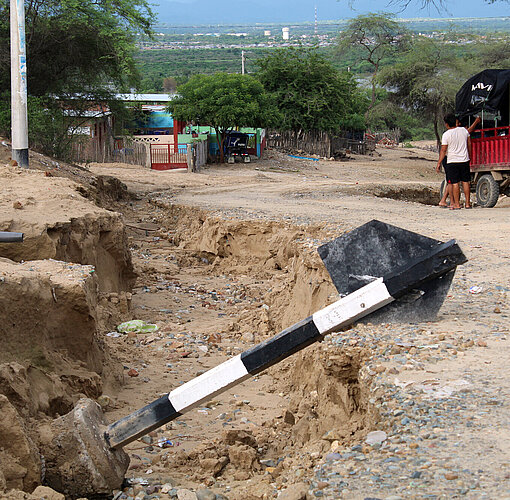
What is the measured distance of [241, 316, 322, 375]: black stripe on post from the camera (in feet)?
13.7

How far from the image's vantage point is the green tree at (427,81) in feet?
→ 111

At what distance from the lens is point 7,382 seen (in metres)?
4.36

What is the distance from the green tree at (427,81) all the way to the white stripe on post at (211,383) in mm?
31172

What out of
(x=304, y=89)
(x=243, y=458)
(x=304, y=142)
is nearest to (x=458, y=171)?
(x=243, y=458)

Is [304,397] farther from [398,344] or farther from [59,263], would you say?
[59,263]

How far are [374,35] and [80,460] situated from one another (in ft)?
158

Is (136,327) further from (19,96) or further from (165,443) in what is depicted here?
(19,96)

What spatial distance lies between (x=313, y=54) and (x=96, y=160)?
1635 centimetres

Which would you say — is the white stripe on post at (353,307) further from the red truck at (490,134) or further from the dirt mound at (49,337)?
the red truck at (490,134)

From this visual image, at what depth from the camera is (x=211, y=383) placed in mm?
4180

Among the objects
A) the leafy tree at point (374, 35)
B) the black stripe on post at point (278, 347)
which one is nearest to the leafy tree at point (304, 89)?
the leafy tree at point (374, 35)

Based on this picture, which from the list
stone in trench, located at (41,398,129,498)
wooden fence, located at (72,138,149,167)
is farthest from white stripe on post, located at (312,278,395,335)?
wooden fence, located at (72,138,149,167)

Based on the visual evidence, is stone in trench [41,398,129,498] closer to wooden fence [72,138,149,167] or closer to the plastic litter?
the plastic litter

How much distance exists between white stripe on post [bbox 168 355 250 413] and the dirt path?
0.54 metres
